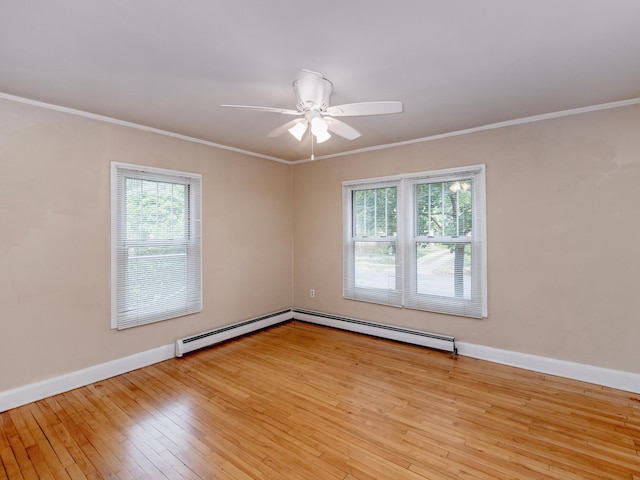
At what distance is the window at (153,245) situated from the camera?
3150mm

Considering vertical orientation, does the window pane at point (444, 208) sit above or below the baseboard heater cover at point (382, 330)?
above

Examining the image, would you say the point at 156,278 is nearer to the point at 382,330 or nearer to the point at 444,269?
the point at 382,330

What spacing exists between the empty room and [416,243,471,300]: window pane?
2cm

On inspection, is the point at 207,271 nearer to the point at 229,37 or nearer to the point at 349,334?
the point at 349,334

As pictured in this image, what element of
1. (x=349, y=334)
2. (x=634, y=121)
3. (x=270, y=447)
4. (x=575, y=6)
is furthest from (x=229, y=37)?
(x=349, y=334)

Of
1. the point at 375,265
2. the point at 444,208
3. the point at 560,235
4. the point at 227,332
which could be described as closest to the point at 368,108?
the point at 444,208

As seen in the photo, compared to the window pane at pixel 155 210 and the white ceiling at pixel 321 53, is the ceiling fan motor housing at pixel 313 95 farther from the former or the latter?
the window pane at pixel 155 210

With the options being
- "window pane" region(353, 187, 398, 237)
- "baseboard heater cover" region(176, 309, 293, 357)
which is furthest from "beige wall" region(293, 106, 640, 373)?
"baseboard heater cover" region(176, 309, 293, 357)

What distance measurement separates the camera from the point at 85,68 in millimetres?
2137

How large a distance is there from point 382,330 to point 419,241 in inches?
48.5

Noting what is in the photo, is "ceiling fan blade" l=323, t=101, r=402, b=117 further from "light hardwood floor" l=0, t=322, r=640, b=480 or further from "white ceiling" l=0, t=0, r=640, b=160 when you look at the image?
"light hardwood floor" l=0, t=322, r=640, b=480

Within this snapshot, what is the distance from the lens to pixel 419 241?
3920 mm

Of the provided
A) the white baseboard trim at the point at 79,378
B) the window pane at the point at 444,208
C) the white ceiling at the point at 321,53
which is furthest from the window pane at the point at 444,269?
the white baseboard trim at the point at 79,378

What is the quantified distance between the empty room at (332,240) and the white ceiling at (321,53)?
2cm
